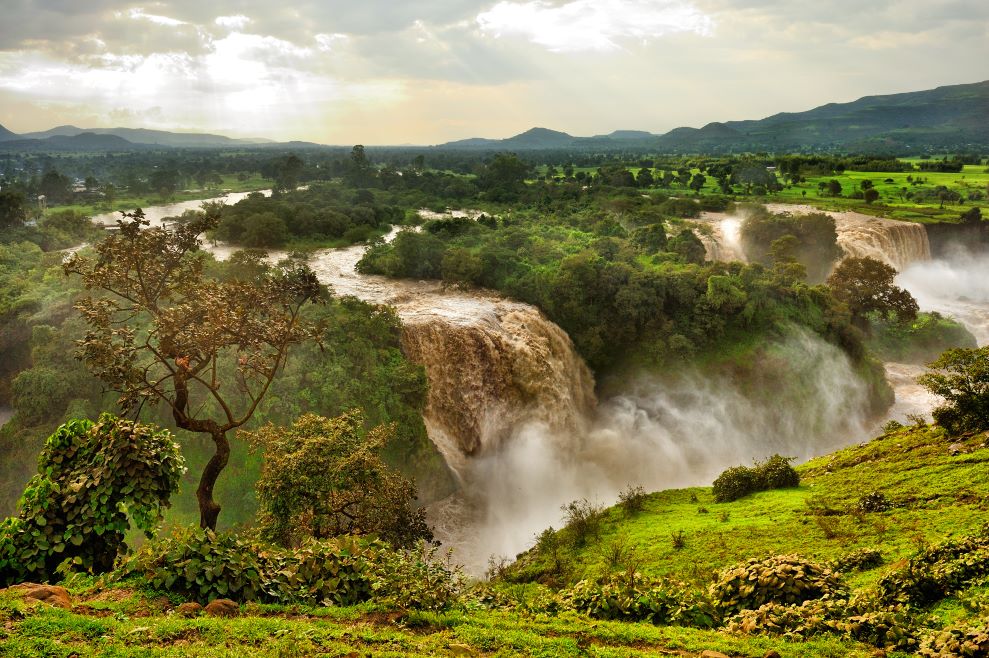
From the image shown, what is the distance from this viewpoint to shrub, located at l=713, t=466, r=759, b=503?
1883cm

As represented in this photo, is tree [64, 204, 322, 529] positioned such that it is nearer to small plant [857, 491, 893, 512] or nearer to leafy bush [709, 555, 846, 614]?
leafy bush [709, 555, 846, 614]

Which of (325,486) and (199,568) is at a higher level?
(199,568)

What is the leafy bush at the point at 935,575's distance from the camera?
28.6 feet

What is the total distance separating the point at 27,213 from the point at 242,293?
45732mm

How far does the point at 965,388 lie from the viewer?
647 inches

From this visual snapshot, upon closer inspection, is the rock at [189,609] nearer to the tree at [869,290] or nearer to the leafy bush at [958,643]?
the leafy bush at [958,643]

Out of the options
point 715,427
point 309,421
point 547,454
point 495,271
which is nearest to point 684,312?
point 715,427

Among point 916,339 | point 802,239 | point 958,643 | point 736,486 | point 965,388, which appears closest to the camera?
point 958,643

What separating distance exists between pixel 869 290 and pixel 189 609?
44037 millimetres

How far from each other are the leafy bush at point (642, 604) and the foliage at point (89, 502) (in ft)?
20.8

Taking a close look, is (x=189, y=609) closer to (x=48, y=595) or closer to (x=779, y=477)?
(x=48, y=595)

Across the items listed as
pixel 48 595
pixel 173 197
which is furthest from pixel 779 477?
pixel 173 197

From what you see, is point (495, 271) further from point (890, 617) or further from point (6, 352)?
point (890, 617)

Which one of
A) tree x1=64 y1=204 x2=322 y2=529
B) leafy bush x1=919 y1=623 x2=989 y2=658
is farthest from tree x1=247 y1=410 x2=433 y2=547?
leafy bush x1=919 y1=623 x2=989 y2=658
